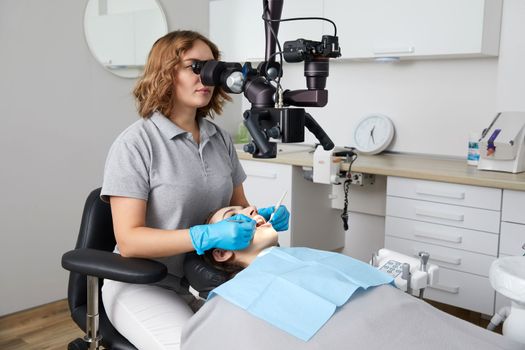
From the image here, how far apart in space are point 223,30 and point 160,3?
0.41 meters

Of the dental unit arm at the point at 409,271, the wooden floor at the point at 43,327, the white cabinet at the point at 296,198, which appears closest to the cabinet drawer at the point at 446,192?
the white cabinet at the point at 296,198

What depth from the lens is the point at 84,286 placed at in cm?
145

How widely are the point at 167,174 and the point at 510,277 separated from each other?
0.91 m

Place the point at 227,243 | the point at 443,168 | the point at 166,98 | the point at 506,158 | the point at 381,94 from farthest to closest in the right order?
the point at 381,94 < the point at 443,168 < the point at 506,158 < the point at 166,98 < the point at 227,243

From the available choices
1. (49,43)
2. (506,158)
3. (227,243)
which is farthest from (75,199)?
(506,158)

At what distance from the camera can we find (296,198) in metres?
2.77

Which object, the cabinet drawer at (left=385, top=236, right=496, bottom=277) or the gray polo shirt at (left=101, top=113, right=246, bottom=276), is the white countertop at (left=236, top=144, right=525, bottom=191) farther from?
the gray polo shirt at (left=101, top=113, right=246, bottom=276)

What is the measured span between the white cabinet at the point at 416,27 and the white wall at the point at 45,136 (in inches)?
48.3

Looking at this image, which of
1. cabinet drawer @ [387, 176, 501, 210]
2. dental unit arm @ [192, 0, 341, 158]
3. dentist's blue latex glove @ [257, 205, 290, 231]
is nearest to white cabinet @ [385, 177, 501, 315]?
cabinet drawer @ [387, 176, 501, 210]

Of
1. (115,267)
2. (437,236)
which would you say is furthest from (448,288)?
(115,267)

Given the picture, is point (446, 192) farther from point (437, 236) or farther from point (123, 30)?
point (123, 30)

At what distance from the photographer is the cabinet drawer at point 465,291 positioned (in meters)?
2.21

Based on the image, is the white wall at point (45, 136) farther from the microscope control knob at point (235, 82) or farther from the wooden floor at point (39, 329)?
the microscope control knob at point (235, 82)

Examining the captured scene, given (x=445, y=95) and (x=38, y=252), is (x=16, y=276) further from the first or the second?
(x=445, y=95)
